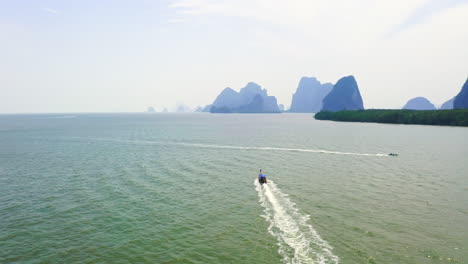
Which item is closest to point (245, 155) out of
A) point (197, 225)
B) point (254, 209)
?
point (254, 209)

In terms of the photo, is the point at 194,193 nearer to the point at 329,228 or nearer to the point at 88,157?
the point at 329,228

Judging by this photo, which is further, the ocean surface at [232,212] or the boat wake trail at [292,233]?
the ocean surface at [232,212]

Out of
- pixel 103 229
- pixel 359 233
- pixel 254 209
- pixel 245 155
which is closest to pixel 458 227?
pixel 359 233

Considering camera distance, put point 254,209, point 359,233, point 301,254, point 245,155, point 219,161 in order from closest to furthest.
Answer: point 301,254, point 359,233, point 254,209, point 219,161, point 245,155

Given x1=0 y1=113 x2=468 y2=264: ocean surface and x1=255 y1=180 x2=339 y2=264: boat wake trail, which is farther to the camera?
x1=0 y1=113 x2=468 y2=264: ocean surface

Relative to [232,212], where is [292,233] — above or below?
→ below

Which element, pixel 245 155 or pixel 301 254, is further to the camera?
pixel 245 155

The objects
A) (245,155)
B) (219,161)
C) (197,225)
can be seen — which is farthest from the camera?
(245,155)

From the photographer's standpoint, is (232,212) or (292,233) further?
(232,212)
